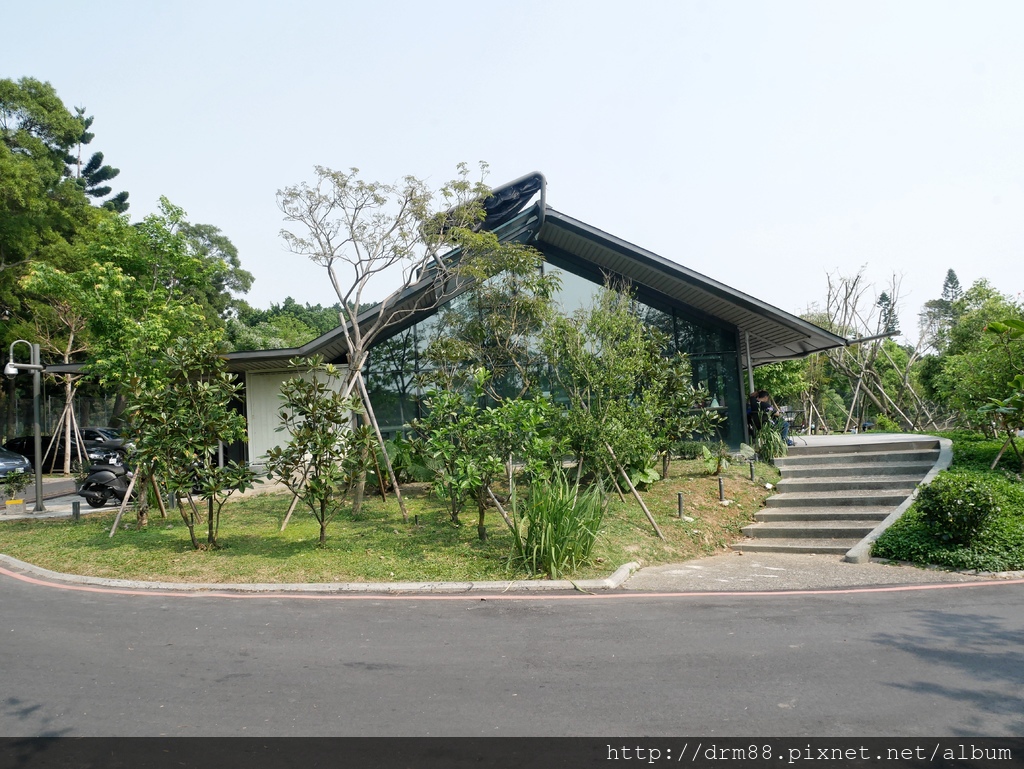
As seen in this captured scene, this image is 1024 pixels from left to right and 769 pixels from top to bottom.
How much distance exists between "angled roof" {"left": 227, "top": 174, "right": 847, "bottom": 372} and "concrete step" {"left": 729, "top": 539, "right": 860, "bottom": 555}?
563cm

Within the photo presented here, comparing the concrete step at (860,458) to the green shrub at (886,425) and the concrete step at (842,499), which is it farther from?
the green shrub at (886,425)

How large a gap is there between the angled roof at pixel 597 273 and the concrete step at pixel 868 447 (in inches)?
103

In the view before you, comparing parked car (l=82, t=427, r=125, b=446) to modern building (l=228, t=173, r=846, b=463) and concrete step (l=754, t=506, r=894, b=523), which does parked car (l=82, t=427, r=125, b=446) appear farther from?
concrete step (l=754, t=506, r=894, b=523)

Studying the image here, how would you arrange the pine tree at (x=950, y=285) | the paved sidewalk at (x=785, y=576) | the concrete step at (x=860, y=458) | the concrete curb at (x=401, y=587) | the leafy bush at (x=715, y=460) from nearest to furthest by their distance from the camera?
the concrete curb at (x=401, y=587) < the paved sidewalk at (x=785, y=576) < the concrete step at (x=860, y=458) < the leafy bush at (x=715, y=460) < the pine tree at (x=950, y=285)

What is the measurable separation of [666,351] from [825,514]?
19.8 ft

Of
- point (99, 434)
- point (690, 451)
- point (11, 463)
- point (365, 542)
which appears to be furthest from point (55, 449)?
point (690, 451)

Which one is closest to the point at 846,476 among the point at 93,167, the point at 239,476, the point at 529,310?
the point at 529,310

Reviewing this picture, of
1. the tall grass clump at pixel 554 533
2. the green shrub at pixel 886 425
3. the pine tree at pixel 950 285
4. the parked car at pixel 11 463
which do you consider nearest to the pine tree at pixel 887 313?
the green shrub at pixel 886 425

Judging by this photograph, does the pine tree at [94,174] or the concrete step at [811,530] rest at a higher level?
the pine tree at [94,174]

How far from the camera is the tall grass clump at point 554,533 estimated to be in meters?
8.73

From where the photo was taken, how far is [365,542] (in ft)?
33.3

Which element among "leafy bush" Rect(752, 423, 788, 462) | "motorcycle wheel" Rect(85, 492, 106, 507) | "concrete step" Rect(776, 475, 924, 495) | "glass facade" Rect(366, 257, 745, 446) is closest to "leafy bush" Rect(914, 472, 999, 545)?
"concrete step" Rect(776, 475, 924, 495)

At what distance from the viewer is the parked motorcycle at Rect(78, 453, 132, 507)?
48.5 feet

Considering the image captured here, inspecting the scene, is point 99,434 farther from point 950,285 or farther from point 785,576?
point 950,285
